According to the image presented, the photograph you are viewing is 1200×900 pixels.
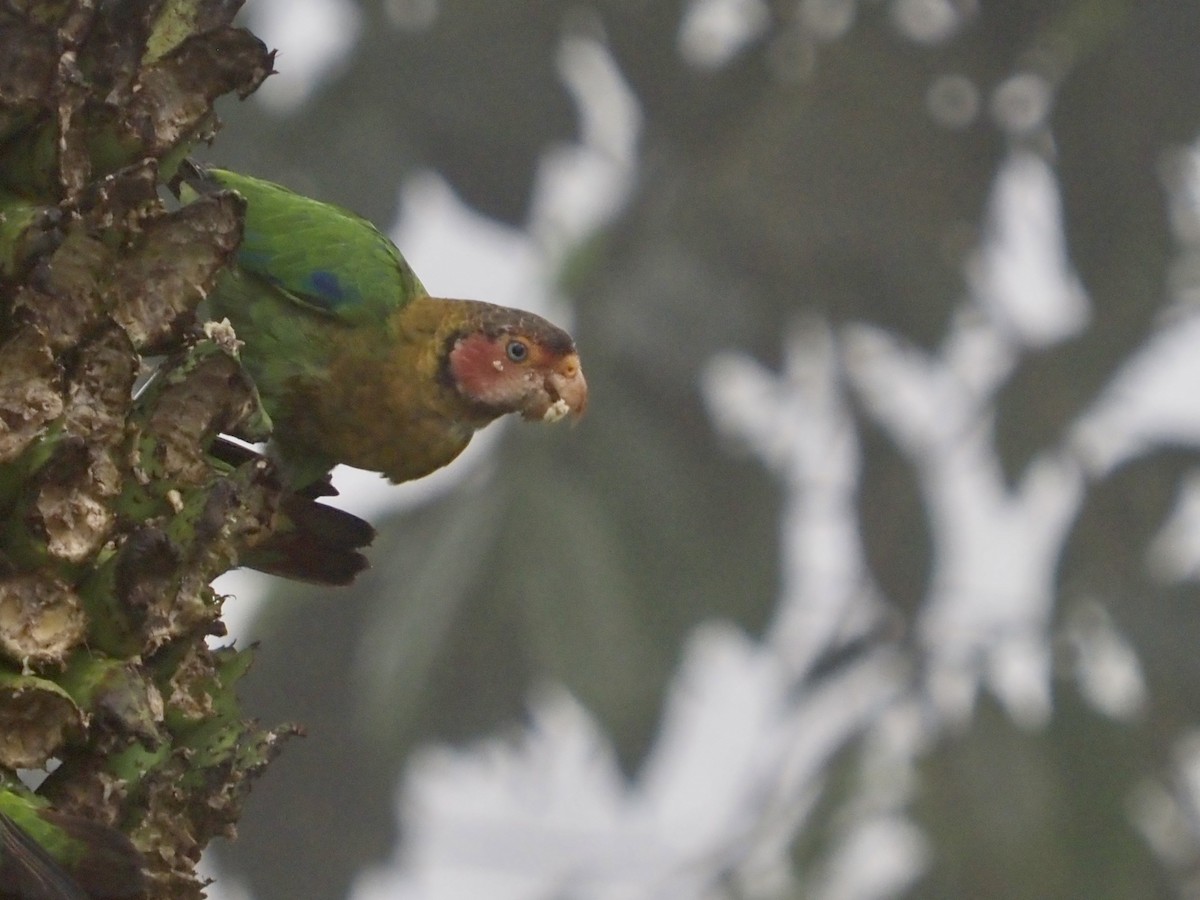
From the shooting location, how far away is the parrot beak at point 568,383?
3.25 meters

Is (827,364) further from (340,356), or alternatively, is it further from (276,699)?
(340,356)

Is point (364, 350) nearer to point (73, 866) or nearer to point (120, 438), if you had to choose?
point (120, 438)

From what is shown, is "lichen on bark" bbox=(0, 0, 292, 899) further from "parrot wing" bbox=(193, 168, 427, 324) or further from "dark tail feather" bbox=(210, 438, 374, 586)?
"parrot wing" bbox=(193, 168, 427, 324)

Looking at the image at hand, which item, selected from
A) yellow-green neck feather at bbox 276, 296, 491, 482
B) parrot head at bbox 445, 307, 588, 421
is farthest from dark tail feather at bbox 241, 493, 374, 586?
parrot head at bbox 445, 307, 588, 421

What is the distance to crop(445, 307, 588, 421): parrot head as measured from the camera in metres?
3.17

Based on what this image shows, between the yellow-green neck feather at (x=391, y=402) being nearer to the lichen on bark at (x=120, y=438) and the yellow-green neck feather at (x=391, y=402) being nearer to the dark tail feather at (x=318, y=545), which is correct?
the dark tail feather at (x=318, y=545)

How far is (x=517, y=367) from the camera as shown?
3232 mm

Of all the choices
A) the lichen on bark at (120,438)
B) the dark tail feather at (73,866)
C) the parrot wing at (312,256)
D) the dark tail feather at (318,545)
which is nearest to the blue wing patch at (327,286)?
the parrot wing at (312,256)

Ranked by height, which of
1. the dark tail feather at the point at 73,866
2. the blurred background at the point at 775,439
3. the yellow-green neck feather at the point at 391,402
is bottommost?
the dark tail feather at the point at 73,866

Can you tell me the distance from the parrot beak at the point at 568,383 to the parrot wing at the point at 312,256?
275 millimetres

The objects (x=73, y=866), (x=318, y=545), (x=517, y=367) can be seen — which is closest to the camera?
(x=73, y=866)

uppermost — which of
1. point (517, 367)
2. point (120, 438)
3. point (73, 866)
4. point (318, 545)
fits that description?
point (517, 367)

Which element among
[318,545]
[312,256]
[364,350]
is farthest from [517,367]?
[318,545]

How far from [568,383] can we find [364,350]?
0.34m
